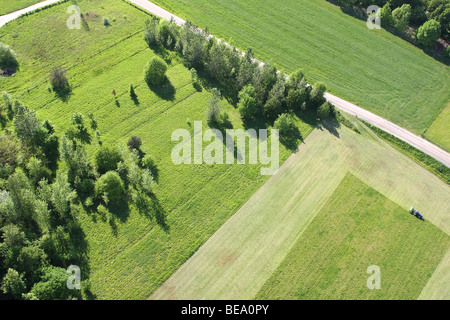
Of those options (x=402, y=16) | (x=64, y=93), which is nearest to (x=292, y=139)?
(x=64, y=93)

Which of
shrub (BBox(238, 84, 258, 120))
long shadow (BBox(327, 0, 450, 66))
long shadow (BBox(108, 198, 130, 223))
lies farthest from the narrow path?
long shadow (BBox(108, 198, 130, 223))

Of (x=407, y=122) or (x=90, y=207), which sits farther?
(x=407, y=122)

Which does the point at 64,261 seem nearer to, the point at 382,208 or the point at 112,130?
the point at 112,130

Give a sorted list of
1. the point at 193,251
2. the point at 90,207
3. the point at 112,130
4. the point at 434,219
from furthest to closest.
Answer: the point at 112,130, the point at 434,219, the point at 90,207, the point at 193,251

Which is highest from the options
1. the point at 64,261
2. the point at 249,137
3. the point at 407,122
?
the point at 407,122

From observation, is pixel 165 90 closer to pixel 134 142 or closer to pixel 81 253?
pixel 134 142

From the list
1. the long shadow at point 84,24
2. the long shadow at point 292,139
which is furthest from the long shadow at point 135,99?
the long shadow at point 292,139
